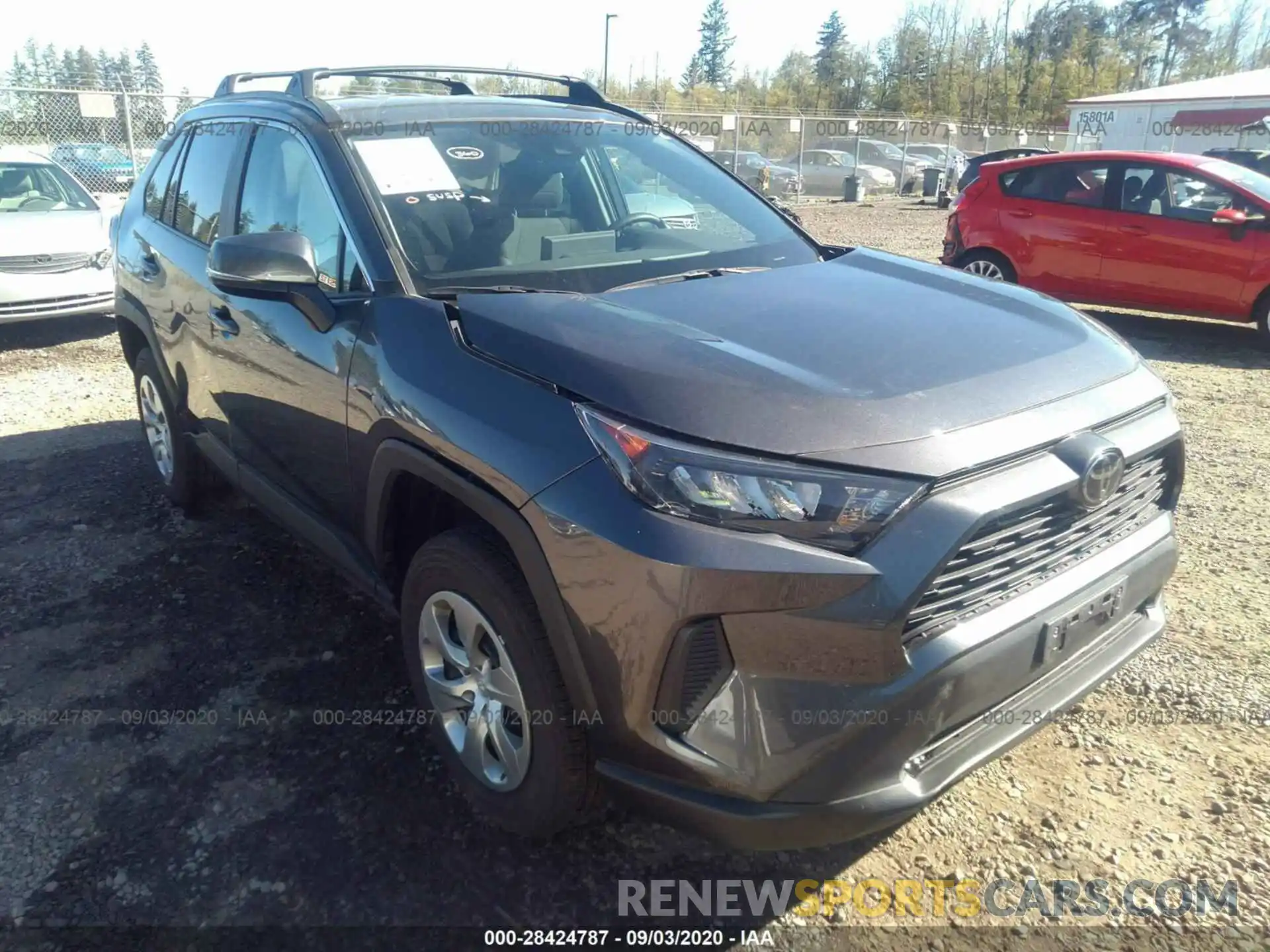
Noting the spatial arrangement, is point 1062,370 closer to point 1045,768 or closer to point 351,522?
point 1045,768

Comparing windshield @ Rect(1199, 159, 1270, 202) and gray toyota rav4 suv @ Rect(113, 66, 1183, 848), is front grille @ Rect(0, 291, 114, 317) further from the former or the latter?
windshield @ Rect(1199, 159, 1270, 202)

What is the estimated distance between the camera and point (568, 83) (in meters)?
4.24

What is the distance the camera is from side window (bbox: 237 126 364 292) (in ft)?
9.43

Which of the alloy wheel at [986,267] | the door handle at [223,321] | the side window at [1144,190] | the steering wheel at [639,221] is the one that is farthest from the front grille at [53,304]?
the side window at [1144,190]

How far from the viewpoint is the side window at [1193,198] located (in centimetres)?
811

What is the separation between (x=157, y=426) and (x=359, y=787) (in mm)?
2857

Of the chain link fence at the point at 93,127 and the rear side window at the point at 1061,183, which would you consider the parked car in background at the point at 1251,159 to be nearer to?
the rear side window at the point at 1061,183

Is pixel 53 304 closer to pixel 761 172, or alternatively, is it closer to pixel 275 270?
pixel 275 270

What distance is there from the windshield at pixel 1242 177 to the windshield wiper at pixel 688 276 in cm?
700

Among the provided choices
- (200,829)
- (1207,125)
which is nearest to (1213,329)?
(200,829)

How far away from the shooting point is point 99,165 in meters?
14.9

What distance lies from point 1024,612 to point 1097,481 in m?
0.35

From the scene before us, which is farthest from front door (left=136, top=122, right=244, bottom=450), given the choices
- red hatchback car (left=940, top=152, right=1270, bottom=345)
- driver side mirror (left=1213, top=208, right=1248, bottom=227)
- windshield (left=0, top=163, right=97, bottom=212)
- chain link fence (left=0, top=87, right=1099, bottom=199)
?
driver side mirror (left=1213, top=208, right=1248, bottom=227)

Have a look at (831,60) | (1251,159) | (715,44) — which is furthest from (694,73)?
(1251,159)
